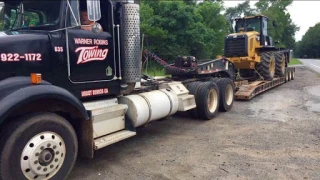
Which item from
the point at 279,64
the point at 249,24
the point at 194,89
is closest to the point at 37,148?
the point at 194,89

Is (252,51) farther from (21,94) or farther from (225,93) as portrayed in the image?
(21,94)

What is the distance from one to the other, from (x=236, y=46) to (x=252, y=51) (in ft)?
2.45

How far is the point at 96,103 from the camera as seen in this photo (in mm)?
4930

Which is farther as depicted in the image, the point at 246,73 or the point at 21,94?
the point at 246,73

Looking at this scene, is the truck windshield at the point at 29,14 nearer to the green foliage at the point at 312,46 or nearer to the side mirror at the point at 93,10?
the side mirror at the point at 93,10

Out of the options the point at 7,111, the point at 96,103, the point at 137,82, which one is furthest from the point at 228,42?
the point at 7,111

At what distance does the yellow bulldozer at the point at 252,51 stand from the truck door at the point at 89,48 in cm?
874

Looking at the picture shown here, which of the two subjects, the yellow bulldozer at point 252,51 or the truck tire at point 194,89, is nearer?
the truck tire at point 194,89

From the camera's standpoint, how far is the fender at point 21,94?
343 cm

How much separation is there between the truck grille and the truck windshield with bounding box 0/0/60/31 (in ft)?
31.8

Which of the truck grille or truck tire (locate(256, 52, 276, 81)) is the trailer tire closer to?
truck tire (locate(256, 52, 276, 81))

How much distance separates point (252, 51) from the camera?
13109 mm

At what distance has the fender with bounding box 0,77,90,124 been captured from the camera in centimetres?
343

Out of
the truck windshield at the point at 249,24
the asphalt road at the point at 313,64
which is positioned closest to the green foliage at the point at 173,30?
the truck windshield at the point at 249,24
